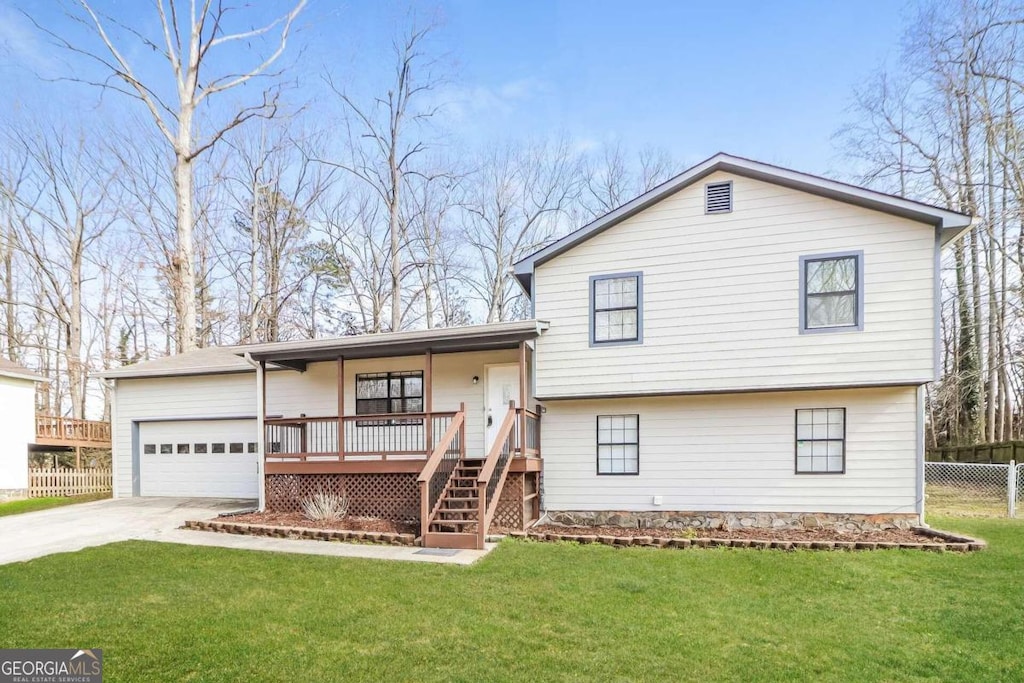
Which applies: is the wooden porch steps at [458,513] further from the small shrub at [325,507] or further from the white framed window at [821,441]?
the white framed window at [821,441]

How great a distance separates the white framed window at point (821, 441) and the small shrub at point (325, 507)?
313 inches

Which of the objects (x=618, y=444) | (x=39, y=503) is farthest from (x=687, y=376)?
(x=39, y=503)

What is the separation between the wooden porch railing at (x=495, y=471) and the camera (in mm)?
8875

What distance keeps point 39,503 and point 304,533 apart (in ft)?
29.5

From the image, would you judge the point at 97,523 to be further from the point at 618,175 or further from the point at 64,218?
the point at 618,175

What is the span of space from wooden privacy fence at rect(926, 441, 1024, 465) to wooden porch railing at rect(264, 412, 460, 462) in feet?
42.1

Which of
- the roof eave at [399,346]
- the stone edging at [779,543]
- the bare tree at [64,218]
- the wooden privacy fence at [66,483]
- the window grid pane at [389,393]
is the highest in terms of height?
the bare tree at [64,218]

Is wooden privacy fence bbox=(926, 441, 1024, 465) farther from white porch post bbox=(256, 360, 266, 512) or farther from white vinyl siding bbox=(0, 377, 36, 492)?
white vinyl siding bbox=(0, 377, 36, 492)

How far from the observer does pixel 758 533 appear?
31.8 feet

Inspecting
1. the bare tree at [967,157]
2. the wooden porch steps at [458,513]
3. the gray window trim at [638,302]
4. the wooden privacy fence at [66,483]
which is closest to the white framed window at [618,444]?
the gray window trim at [638,302]

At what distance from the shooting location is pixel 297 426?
40.6 feet

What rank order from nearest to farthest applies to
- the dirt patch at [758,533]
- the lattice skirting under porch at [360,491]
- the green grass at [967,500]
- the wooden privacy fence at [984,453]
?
the dirt patch at [758,533] → the lattice skirting under porch at [360,491] → the green grass at [967,500] → the wooden privacy fence at [984,453]

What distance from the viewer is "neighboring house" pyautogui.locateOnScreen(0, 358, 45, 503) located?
15867 millimetres

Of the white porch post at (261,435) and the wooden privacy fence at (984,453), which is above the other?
the white porch post at (261,435)
